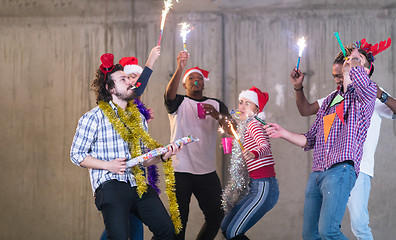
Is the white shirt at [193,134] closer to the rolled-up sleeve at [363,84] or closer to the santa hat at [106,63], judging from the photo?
the santa hat at [106,63]

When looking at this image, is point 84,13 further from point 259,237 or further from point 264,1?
point 259,237

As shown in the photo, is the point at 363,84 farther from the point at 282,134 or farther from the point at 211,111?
the point at 211,111

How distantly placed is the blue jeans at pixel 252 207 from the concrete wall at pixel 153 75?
1.70 metres

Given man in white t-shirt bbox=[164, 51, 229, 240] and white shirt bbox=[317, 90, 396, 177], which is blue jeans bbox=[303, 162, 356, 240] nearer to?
white shirt bbox=[317, 90, 396, 177]

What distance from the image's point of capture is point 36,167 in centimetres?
509

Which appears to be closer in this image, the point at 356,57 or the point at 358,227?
the point at 356,57

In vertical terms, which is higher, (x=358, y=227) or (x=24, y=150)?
(x=24, y=150)

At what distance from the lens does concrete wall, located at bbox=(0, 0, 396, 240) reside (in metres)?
5.02

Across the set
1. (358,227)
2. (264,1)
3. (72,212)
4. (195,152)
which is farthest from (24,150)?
(358,227)

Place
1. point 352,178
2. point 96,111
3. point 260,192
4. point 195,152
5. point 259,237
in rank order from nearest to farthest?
point 352,178 < point 96,111 < point 260,192 < point 195,152 < point 259,237

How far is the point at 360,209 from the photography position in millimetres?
3072

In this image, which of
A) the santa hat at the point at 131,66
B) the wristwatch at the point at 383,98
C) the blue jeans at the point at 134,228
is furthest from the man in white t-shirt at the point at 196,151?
the wristwatch at the point at 383,98

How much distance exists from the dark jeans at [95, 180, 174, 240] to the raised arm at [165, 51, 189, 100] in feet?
3.81

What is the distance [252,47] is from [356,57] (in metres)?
2.39
